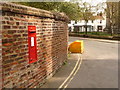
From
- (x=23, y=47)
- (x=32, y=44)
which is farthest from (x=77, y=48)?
(x=23, y=47)

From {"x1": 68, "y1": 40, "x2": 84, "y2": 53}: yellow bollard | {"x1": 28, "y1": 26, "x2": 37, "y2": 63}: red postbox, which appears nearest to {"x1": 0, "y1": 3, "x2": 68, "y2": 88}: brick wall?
{"x1": 28, "y1": 26, "x2": 37, "y2": 63}: red postbox

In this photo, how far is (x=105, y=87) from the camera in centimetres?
656

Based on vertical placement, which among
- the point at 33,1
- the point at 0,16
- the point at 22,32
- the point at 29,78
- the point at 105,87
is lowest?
the point at 105,87

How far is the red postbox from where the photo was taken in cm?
590

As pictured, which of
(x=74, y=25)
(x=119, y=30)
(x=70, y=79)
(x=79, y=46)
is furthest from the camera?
(x=74, y=25)

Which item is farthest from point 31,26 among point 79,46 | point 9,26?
point 79,46

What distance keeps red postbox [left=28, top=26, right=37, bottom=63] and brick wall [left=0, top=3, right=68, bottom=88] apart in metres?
0.18

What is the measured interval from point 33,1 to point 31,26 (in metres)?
12.5

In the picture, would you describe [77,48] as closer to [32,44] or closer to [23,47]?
[32,44]

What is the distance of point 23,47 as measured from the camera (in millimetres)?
5496

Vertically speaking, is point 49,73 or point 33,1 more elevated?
point 33,1

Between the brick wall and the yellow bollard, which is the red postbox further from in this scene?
the yellow bollard

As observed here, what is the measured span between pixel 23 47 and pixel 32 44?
0.62m

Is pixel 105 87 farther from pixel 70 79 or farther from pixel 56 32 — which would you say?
pixel 56 32
